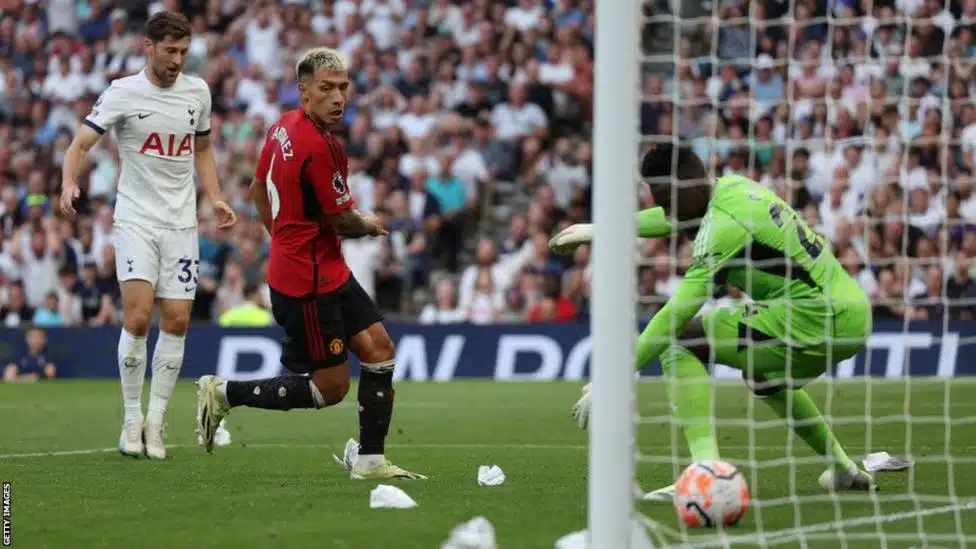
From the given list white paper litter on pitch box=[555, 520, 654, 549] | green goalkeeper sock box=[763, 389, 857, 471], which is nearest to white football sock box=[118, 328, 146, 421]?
green goalkeeper sock box=[763, 389, 857, 471]

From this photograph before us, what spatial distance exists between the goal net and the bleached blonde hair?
1552 mm

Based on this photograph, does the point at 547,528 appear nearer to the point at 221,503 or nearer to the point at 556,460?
the point at 221,503

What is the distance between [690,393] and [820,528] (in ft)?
3.83

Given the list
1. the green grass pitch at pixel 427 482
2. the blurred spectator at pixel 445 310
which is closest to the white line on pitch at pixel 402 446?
the green grass pitch at pixel 427 482

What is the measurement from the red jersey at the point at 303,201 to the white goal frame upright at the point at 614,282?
275cm

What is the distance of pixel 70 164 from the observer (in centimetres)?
968

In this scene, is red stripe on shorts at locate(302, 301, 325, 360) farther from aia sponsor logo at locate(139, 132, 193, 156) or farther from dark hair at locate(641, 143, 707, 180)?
aia sponsor logo at locate(139, 132, 193, 156)

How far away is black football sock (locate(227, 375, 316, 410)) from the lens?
340 inches

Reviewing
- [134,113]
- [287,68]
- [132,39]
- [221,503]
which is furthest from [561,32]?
[221,503]

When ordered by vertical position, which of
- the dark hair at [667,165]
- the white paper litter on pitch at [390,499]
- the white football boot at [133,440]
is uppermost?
the dark hair at [667,165]

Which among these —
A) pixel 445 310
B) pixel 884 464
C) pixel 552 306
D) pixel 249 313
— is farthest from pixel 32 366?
pixel 884 464

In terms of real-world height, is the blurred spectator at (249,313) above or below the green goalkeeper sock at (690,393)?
below

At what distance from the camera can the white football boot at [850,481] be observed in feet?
26.3

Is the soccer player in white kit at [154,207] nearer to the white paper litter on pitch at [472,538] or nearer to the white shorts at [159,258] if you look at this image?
the white shorts at [159,258]
